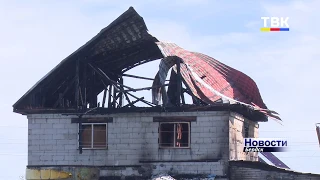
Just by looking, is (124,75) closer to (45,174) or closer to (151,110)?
(151,110)

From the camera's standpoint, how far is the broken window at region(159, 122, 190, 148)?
124 ft

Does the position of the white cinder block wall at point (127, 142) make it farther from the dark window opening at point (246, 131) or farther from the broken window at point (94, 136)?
the dark window opening at point (246, 131)

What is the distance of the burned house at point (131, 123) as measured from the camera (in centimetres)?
3728

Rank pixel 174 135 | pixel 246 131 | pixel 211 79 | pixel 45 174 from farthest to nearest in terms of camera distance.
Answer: pixel 246 131, pixel 211 79, pixel 45 174, pixel 174 135

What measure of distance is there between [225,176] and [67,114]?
27.2 ft

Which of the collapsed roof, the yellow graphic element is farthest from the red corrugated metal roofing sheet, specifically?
the yellow graphic element

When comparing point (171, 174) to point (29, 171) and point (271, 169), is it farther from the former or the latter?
point (29, 171)

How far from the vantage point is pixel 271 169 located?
3634 cm

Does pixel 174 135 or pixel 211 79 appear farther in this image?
pixel 211 79

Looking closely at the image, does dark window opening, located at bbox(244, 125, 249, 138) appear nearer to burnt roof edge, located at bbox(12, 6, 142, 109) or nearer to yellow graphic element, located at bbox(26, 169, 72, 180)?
burnt roof edge, located at bbox(12, 6, 142, 109)

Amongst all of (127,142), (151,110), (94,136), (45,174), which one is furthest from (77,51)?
(45,174)

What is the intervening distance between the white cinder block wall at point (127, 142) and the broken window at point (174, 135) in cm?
29

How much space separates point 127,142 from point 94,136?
177 cm

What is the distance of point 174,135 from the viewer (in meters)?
37.8
